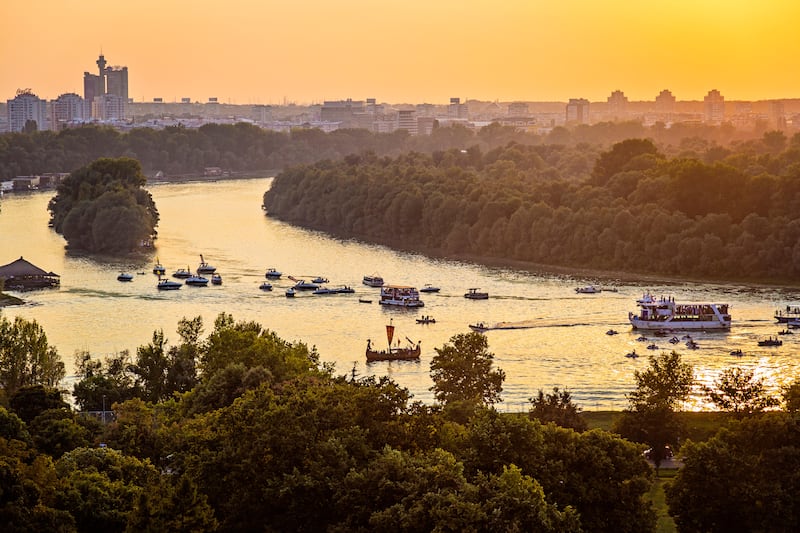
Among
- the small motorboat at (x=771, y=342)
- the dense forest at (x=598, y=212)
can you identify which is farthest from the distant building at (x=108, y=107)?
the small motorboat at (x=771, y=342)

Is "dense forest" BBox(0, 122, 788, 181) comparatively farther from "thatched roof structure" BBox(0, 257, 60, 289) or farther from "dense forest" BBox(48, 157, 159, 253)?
"thatched roof structure" BBox(0, 257, 60, 289)

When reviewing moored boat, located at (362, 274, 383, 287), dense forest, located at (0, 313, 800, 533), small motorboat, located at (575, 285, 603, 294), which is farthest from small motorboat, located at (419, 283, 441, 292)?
dense forest, located at (0, 313, 800, 533)

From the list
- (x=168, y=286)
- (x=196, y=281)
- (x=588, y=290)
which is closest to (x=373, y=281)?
(x=196, y=281)

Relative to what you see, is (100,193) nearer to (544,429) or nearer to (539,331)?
(539,331)

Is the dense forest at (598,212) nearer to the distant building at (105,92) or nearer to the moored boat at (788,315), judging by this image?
the moored boat at (788,315)

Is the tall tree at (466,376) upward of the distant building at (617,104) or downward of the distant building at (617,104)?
downward

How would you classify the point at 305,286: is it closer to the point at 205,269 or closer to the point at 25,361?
the point at 205,269
